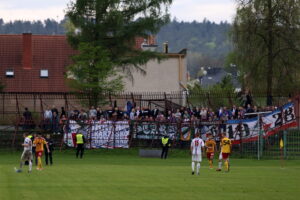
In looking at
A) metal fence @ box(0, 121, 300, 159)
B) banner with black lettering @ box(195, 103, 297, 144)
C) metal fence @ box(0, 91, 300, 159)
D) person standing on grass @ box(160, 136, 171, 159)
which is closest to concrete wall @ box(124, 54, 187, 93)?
metal fence @ box(0, 91, 300, 159)

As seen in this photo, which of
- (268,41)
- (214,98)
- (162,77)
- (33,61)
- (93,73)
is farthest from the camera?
(162,77)

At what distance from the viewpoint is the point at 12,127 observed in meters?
49.9

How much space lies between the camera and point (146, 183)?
1073 inches

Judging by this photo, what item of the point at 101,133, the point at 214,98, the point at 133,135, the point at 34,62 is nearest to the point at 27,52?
the point at 34,62

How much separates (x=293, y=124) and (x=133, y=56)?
17.2 m

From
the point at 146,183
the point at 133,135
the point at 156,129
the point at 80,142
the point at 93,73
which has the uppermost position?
the point at 93,73

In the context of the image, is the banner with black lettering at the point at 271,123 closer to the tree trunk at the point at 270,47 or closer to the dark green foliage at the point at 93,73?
the tree trunk at the point at 270,47

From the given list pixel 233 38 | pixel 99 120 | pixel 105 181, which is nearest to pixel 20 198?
pixel 105 181

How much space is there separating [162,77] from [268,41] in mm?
21211

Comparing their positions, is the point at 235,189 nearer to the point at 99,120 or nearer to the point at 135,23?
the point at 99,120

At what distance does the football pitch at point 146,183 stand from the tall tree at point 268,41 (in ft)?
52.3

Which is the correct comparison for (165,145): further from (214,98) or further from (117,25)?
(117,25)

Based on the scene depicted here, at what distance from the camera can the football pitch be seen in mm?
23141

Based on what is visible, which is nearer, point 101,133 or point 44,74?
point 101,133
